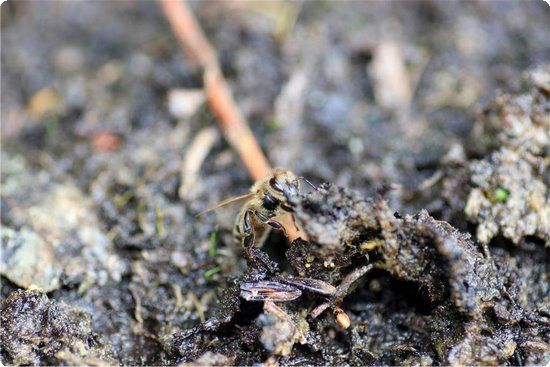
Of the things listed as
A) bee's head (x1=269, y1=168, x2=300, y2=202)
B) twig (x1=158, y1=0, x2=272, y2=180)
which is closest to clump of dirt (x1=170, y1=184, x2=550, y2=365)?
bee's head (x1=269, y1=168, x2=300, y2=202)

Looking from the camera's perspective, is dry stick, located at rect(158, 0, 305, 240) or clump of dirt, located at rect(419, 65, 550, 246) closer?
clump of dirt, located at rect(419, 65, 550, 246)

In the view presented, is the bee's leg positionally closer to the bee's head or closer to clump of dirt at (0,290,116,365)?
the bee's head

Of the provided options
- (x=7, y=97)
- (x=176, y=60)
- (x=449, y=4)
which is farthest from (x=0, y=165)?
(x=449, y=4)

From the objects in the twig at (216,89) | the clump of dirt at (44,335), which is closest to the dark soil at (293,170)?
the clump of dirt at (44,335)

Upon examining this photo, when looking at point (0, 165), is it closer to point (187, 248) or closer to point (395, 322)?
point (187, 248)

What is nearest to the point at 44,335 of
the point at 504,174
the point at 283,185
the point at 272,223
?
the point at 272,223

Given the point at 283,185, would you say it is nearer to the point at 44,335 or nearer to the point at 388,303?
the point at 388,303
